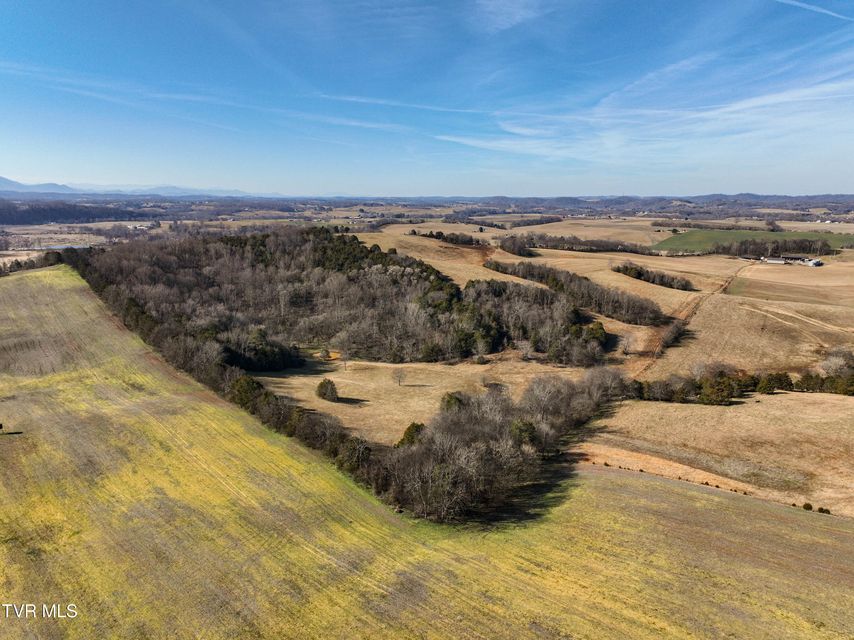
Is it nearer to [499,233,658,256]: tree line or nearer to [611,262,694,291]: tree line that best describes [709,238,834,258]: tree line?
[499,233,658,256]: tree line

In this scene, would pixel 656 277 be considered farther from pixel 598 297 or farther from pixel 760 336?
pixel 760 336

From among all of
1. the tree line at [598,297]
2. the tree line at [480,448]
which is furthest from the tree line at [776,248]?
the tree line at [480,448]

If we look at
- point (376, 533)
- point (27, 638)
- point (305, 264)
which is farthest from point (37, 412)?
point (305, 264)

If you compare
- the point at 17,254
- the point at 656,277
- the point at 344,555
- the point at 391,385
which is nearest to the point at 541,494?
the point at 344,555

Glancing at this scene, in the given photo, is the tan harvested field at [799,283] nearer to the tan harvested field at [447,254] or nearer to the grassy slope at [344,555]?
the tan harvested field at [447,254]

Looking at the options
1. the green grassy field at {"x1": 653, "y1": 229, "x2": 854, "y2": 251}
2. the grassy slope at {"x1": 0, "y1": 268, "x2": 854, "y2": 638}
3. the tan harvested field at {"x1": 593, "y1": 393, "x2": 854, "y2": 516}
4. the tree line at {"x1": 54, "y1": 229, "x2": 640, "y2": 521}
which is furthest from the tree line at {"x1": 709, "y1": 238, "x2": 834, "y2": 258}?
the grassy slope at {"x1": 0, "y1": 268, "x2": 854, "y2": 638}

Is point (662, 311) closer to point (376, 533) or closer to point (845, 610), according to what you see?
point (845, 610)
